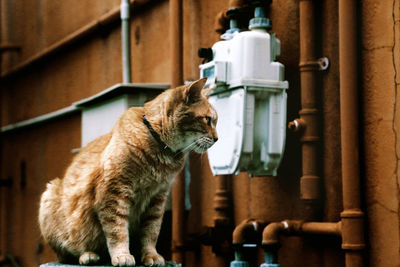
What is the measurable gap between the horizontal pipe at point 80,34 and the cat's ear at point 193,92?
5.24 feet

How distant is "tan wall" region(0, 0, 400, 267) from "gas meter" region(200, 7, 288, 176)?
0.15 meters

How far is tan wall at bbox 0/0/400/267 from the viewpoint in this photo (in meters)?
2.41

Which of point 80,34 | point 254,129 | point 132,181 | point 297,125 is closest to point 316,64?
point 297,125

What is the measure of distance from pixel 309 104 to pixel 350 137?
0.33 m

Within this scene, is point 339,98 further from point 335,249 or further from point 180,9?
point 180,9

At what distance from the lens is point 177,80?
3461mm

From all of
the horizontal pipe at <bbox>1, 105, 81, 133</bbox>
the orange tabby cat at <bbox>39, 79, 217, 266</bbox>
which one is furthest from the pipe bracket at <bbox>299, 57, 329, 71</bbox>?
the horizontal pipe at <bbox>1, 105, 81, 133</bbox>

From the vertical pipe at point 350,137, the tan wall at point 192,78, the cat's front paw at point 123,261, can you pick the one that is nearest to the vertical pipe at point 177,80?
the tan wall at point 192,78

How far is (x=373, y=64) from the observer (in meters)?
2.46

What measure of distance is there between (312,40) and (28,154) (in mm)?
3931

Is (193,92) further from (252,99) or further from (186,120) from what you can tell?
(252,99)

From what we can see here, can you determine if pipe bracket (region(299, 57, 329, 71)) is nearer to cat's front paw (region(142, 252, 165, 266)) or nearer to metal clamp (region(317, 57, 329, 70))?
metal clamp (region(317, 57, 329, 70))

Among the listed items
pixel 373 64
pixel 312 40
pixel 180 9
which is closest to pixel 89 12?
pixel 180 9

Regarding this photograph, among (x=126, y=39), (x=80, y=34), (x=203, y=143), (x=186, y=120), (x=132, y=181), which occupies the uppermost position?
(x=80, y=34)
